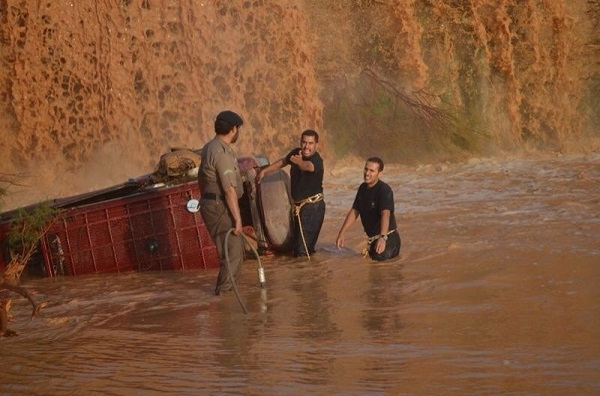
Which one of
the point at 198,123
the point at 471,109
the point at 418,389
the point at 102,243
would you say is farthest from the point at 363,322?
the point at 471,109

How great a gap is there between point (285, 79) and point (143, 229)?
340 inches

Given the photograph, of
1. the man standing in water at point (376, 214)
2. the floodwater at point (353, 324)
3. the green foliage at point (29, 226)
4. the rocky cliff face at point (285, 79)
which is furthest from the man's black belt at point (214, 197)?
the rocky cliff face at point (285, 79)

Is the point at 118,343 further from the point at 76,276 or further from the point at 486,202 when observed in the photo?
the point at 486,202

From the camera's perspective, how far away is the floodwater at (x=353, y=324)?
6.24 metres

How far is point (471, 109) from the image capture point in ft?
65.0

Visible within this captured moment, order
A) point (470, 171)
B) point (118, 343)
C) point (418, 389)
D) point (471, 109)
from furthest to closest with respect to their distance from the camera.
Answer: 1. point (471, 109)
2. point (470, 171)
3. point (118, 343)
4. point (418, 389)

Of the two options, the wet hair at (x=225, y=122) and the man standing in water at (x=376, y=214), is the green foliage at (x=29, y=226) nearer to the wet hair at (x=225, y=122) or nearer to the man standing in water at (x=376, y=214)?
the wet hair at (x=225, y=122)

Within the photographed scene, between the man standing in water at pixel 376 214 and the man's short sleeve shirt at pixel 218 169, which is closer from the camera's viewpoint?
the man's short sleeve shirt at pixel 218 169

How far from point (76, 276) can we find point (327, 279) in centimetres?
223

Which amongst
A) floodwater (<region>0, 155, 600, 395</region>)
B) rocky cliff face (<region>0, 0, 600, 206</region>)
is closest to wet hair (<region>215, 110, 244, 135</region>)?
floodwater (<region>0, 155, 600, 395</region>)

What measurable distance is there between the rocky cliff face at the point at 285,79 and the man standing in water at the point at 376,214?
6.60 metres

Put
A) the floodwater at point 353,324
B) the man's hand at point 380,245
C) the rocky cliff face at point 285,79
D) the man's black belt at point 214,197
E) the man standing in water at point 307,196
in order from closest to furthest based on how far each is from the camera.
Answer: the floodwater at point 353,324 < the man's black belt at point 214,197 < the man's hand at point 380,245 < the man standing in water at point 307,196 < the rocky cliff face at point 285,79

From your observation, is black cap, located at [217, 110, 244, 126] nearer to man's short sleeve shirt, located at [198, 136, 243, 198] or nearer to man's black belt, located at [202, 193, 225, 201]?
man's short sleeve shirt, located at [198, 136, 243, 198]

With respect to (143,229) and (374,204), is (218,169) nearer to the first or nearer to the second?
(143,229)
